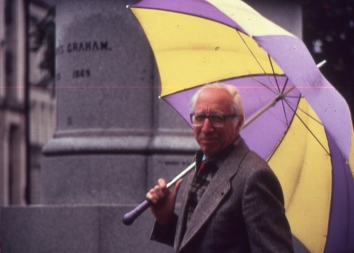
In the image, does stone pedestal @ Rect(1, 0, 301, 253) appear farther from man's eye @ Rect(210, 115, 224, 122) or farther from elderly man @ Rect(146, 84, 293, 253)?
man's eye @ Rect(210, 115, 224, 122)

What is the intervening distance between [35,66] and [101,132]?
86.2 ft

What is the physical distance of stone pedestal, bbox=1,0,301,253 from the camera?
7289 millimetres

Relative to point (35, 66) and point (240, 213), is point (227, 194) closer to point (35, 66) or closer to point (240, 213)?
point (240, 213)

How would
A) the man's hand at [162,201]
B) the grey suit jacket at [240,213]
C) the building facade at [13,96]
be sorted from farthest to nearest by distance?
the building facade at [13,96]
the man's hand at [162,201]
the grey suit jacket at [240,213]

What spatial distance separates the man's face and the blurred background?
447 centimetres

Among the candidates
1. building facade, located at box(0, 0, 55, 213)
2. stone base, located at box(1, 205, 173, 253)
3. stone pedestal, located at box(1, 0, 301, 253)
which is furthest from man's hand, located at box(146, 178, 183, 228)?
building facade, located at box(0, 0, 55, 213)

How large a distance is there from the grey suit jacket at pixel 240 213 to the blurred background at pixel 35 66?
4.62 metres

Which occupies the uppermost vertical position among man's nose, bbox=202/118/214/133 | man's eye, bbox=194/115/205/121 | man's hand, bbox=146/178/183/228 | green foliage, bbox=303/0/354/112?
green foliage, bbox=303/0/354/112

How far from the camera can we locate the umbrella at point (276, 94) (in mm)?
4121

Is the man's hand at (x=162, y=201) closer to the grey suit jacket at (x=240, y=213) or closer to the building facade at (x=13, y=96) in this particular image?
the grey suit jacket at (x=240, y=213)

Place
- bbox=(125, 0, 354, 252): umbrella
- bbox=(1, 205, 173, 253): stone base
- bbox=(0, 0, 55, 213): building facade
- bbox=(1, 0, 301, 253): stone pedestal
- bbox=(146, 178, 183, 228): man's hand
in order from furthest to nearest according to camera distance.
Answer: bbox=(0, 0, 55, 213): building facade → bbox=(1, 0, 301, 253): stone pedestal → bbox=(1, 205, 173, 253): stone base → bbox=(125, 0, 354, 252): umbrella → bbox=(146, 178, 183, 228): man's hand

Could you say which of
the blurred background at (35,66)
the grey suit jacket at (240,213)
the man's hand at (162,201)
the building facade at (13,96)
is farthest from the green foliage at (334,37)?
the building facade at (13,96)

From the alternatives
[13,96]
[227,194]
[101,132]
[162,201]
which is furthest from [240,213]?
[13,96]

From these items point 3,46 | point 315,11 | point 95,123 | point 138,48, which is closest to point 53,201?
point 95,123
